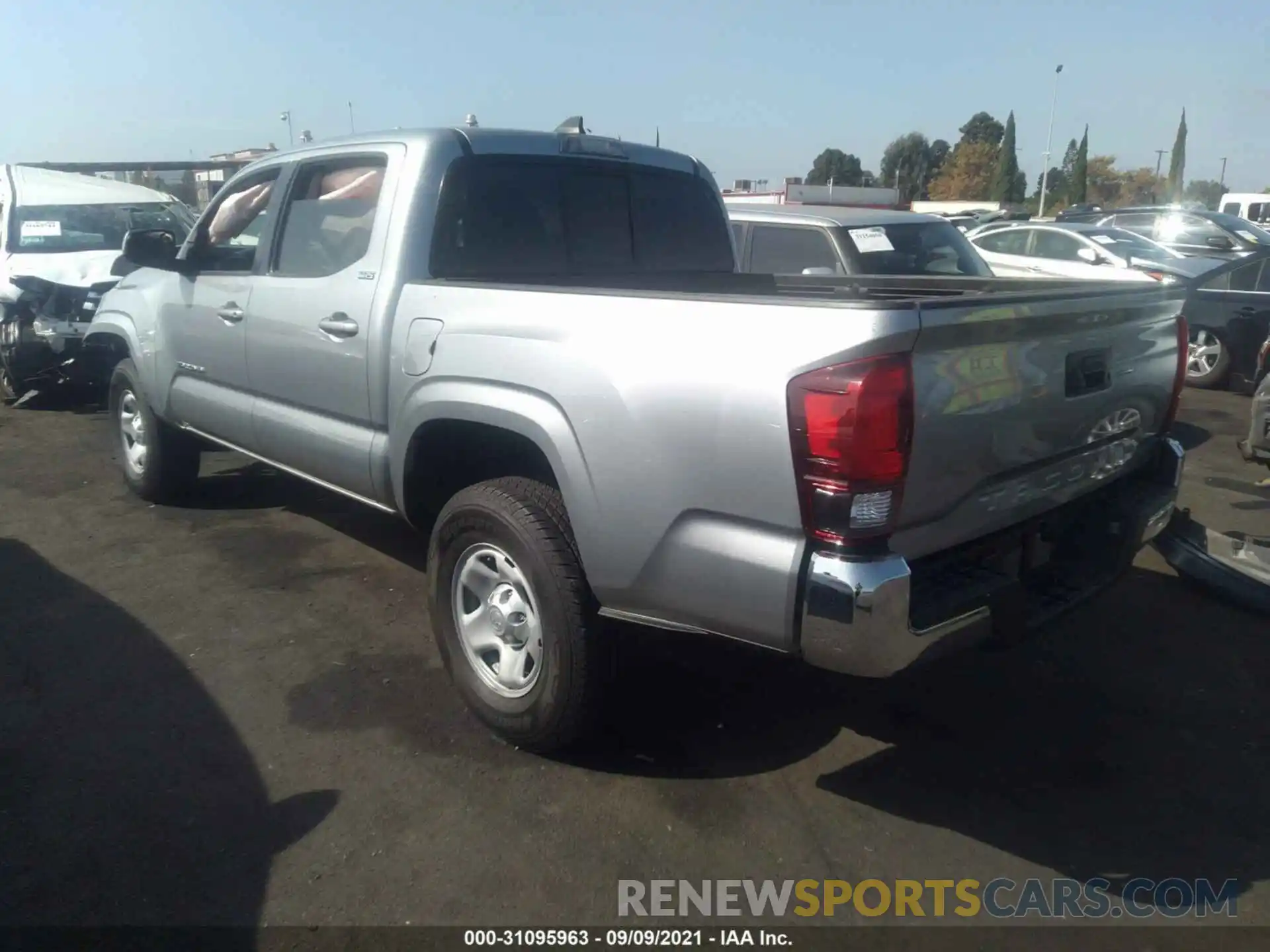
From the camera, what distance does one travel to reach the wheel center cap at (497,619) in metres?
3.34

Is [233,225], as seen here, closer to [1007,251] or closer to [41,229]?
[41,229]

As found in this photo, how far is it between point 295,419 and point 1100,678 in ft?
11.6

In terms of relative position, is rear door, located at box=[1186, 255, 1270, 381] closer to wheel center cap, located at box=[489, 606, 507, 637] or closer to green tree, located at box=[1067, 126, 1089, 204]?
wheel center cap, located at box=[489, 606, 507, 637]

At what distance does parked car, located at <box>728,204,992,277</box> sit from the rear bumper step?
371 cm

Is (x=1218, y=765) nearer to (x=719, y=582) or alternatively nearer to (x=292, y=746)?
(x=719, y=582)

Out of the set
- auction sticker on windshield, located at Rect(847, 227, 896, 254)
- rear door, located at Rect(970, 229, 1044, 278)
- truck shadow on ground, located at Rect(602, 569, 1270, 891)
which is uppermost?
auction sticker on windshield, located at Rect(847, 227, 896, 254)

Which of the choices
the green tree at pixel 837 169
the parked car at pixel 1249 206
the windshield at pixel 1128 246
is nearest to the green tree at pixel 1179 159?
the green tree at pixel 837 169

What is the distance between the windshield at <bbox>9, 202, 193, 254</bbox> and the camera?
9688mm

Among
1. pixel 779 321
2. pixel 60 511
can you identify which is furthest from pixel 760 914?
pixel 60 511

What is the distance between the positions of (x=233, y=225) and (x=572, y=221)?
2.01 meters

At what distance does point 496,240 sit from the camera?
12.9 ft

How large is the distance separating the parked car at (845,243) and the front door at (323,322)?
11.2 feet

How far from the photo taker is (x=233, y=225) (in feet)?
16.7

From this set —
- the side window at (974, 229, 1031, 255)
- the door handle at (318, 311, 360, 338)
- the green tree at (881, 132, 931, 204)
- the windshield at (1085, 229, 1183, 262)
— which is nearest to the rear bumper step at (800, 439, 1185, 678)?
the door handle at (318, 311, 360, 338)
